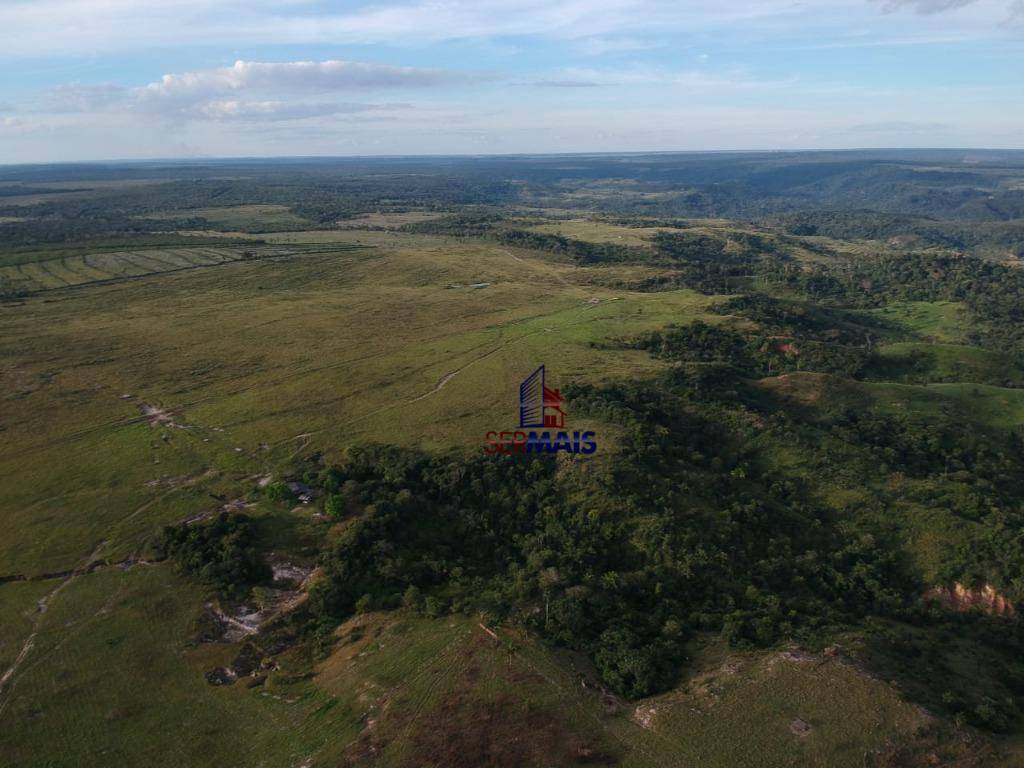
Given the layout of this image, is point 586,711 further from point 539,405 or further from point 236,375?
point 236,375

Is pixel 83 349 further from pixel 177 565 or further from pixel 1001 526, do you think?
pixel 1001 526

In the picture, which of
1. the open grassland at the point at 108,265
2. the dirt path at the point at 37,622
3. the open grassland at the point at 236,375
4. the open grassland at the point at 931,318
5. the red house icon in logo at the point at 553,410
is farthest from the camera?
the open grassland at the point at 108,265

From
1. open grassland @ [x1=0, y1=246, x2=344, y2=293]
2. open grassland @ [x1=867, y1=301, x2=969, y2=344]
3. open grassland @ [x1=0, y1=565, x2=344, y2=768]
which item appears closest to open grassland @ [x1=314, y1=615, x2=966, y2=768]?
open grassland @ [x1=0, y1=565, x2=344, y2=768]

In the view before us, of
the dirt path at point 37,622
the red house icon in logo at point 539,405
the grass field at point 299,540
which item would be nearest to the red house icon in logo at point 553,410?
the red house icon in logo at point 539,405

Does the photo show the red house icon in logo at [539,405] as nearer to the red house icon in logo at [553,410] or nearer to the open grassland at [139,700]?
the red house icon in logo at [553,410]

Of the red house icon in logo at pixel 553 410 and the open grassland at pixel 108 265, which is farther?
the open grassland at pixel 108 265

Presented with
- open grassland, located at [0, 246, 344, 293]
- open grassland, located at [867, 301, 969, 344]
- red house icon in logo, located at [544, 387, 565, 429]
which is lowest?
open grassland, located at [867, 301, 969, 344]

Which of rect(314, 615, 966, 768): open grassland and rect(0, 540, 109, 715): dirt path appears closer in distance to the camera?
rect(314, 615, 966, 768): open grassland

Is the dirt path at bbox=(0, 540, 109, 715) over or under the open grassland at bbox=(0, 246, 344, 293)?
under

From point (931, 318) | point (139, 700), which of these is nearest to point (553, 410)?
point (139, 700)

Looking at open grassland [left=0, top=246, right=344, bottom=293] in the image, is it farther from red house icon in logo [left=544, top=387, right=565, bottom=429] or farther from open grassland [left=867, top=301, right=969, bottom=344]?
open grassland [left=867, top=301, right=969, bottom=344]

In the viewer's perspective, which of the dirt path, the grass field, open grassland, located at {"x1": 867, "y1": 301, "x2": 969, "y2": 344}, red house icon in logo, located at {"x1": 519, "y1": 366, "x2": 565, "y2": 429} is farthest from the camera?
open grassland, located at {"x1": 867, "y1": 301, "x2": 969, "y2": 344}
